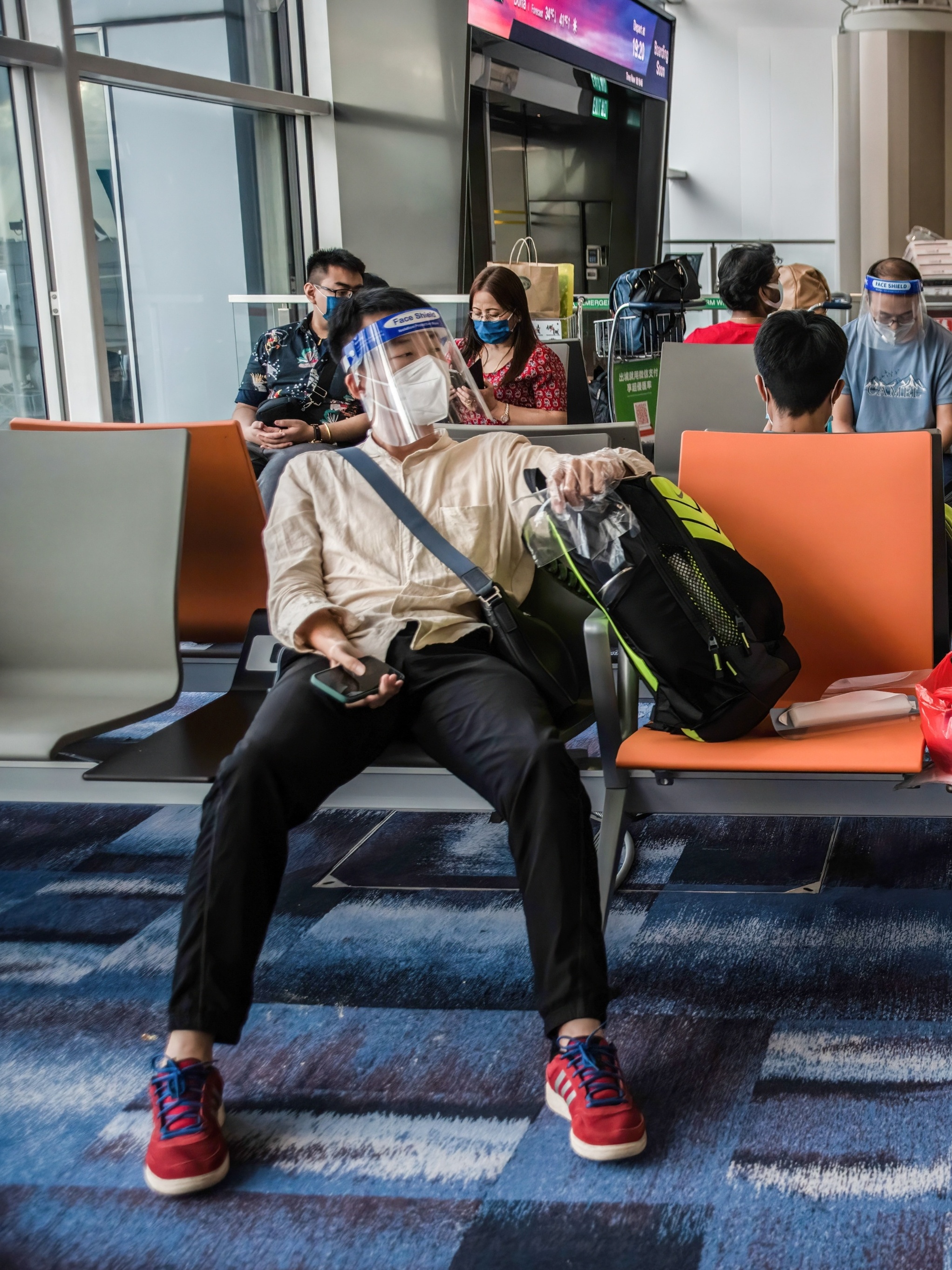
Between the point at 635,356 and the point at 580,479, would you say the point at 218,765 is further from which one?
the point at 635,356

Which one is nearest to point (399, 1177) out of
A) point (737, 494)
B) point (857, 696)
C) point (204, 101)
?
point (857, 696)

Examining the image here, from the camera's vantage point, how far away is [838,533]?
87.0 inches

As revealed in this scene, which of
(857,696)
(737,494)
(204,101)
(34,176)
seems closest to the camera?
(857,696)

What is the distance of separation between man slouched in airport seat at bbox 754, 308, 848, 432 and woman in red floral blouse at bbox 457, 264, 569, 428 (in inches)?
70.4

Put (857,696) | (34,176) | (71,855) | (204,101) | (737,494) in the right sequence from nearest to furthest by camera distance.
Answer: (857,696) → (737,494) → (71,855) → (34,176) → (204,101)

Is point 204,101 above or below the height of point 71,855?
above

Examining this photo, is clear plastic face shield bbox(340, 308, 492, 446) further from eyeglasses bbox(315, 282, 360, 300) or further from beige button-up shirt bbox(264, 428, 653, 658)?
eyeglasses bbox(315, 282, 360, 300)

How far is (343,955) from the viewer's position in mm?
2191

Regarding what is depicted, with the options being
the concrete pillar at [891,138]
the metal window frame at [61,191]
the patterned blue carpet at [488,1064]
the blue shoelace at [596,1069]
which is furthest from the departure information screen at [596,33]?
the blue shoelace at [596,1069]

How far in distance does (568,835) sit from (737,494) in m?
0.82

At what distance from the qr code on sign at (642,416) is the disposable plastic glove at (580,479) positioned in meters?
2.92

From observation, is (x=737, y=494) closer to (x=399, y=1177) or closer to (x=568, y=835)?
(x=568, y=835)

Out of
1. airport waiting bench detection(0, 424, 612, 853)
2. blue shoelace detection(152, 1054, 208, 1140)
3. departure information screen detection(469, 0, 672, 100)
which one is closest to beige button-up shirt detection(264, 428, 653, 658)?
airport waiting bench detection(0, 424, 612, 853)

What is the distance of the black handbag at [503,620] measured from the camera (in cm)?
207
